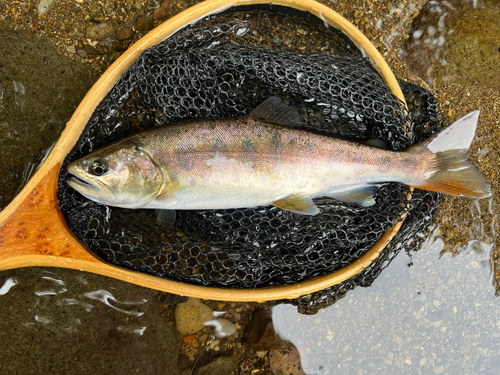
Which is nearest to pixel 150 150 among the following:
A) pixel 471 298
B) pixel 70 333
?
pixel 70 333

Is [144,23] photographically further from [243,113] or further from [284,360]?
[284,360]

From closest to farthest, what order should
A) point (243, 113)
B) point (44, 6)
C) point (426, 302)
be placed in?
point (243, 113)
point (44, 6)
point (426, 302)

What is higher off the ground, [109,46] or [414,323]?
[109,46]

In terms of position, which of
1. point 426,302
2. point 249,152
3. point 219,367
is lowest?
point 219,367

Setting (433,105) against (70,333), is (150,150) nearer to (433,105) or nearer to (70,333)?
(70,333)

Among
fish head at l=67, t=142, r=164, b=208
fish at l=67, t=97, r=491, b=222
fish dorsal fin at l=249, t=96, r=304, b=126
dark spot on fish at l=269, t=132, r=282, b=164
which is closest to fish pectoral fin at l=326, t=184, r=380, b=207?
fish at l=67, t=97, r=491, b=222

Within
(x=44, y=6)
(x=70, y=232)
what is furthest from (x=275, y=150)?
(x=44, y=6)
